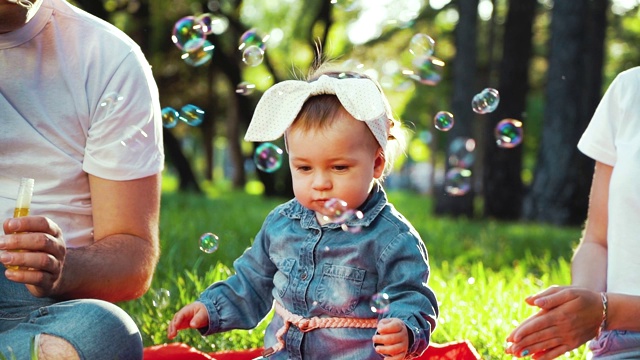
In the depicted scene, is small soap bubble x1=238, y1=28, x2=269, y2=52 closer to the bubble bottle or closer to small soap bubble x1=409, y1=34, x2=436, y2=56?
small soap bubble x1=409, y1=34, x2=436, y2=56

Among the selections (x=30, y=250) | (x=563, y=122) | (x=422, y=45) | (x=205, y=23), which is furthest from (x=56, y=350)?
(x=563, y=122)

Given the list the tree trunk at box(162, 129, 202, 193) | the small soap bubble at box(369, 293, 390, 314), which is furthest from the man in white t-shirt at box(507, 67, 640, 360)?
the tree trunk at box(162, 129, 202, 193)

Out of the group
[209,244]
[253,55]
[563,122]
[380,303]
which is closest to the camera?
[380,303]

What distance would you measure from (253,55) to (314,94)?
2.71 ft

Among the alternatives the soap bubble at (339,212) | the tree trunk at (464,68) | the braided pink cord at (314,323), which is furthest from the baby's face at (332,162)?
the tree trunk at (464,68)

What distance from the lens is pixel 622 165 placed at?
2.67 m

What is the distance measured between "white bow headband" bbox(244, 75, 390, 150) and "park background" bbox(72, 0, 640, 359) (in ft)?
0.99

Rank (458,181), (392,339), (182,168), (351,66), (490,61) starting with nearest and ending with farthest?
(392,339) → (351,66) → (458,181) → (182,168) → (490,61)

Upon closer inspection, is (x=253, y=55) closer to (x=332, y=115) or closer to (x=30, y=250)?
(x=332, y=115)

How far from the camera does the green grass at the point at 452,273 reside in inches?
144

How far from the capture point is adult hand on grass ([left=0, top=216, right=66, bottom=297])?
2127 mm

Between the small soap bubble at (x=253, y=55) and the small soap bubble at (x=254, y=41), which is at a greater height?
the small soap bubble at (x=254, y=41)

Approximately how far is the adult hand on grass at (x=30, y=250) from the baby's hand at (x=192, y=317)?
0.56 metres

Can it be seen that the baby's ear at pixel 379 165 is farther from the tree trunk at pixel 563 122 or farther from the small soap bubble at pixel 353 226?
the tree trunk at pixel 563 122
